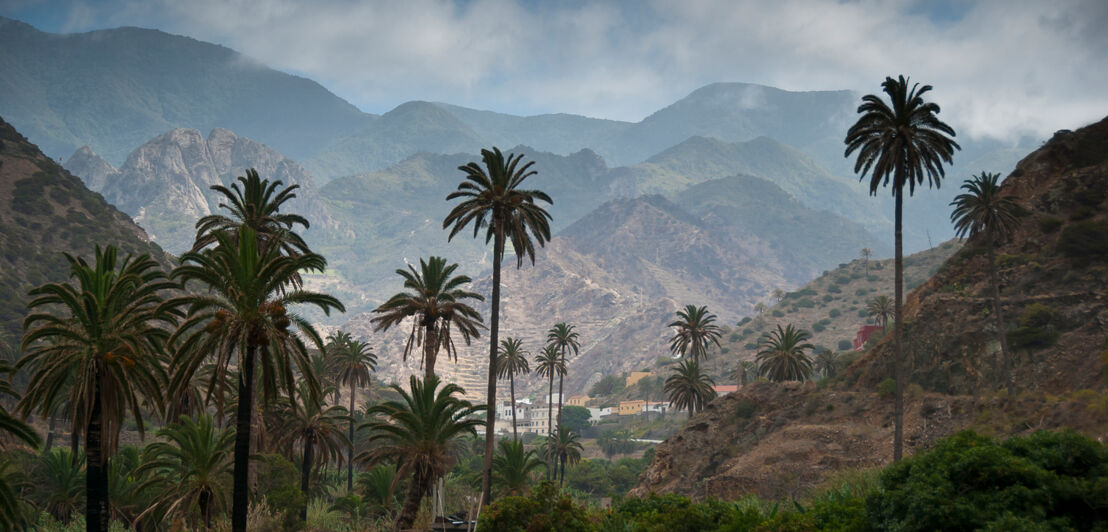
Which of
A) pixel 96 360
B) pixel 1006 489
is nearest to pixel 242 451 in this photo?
pixel 96 360

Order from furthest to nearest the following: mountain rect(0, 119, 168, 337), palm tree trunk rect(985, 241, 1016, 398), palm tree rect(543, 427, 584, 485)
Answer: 1. mountain rect(0, 119, 168, 337)
2. palm tree rect(543, 427, 584, 485)
3. palm tree trunk rect(985, 241, 1016, 398)

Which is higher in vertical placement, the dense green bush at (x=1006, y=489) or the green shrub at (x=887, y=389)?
the green shrub at (x=887, y=389)

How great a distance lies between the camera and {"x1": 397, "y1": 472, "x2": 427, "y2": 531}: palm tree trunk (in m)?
39.6

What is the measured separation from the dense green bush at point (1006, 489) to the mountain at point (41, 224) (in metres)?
109

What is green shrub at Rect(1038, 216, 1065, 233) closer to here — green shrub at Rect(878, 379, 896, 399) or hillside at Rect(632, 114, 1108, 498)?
hillside at Rect(632, 114, 1108, 498)

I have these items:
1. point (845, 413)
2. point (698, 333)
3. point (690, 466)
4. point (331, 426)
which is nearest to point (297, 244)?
point (331, 426)

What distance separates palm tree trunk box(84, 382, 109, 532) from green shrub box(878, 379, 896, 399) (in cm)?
5312

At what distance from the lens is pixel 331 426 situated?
49938mm

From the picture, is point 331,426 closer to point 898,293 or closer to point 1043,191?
point 898,293

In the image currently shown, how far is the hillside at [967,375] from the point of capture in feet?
163

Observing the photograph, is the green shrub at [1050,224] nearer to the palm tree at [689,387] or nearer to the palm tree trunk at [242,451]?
the palm tree at [689,387]

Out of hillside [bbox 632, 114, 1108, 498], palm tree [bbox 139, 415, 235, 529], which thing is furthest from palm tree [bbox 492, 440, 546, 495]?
palm tree [bbox 139, 415, 235, 529]

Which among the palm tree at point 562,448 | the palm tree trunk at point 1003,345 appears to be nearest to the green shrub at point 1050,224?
the palm tree trunk at point 1003,345

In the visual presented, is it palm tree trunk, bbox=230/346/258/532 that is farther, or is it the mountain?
the mountain
